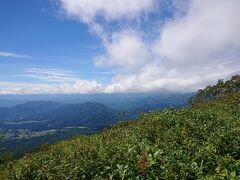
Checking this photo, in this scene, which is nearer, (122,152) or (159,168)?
(159,168)

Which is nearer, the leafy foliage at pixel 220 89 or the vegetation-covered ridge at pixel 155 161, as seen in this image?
the vegetation-covered ridge at pixel 155 161

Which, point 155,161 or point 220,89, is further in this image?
point 220,89

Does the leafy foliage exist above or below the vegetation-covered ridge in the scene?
above

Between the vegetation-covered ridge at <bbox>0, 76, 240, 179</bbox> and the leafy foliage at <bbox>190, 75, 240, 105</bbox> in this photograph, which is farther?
the leafy foliage at <bbox>190, 75, 240, 105</bbox>

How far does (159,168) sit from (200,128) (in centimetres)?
590

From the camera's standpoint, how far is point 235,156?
10305 mm

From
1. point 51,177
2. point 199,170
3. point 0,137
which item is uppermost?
point 199,170

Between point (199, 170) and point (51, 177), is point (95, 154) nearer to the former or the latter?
point (51, 177)

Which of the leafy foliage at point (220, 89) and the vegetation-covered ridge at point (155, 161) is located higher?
the leafy foliage at point (220, 89)

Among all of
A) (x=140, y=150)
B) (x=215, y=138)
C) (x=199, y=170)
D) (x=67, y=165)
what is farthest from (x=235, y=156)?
(x=67, y=165)

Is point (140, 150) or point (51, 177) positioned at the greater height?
point (140, 150)

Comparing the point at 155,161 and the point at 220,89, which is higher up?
the point at 220,89

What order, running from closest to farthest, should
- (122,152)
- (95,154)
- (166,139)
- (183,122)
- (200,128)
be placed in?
(122,152) → (95,154) → (166,139) → (200,128) → (183,122)

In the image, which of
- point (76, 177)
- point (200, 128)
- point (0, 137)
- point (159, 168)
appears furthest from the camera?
point (0, 137)
